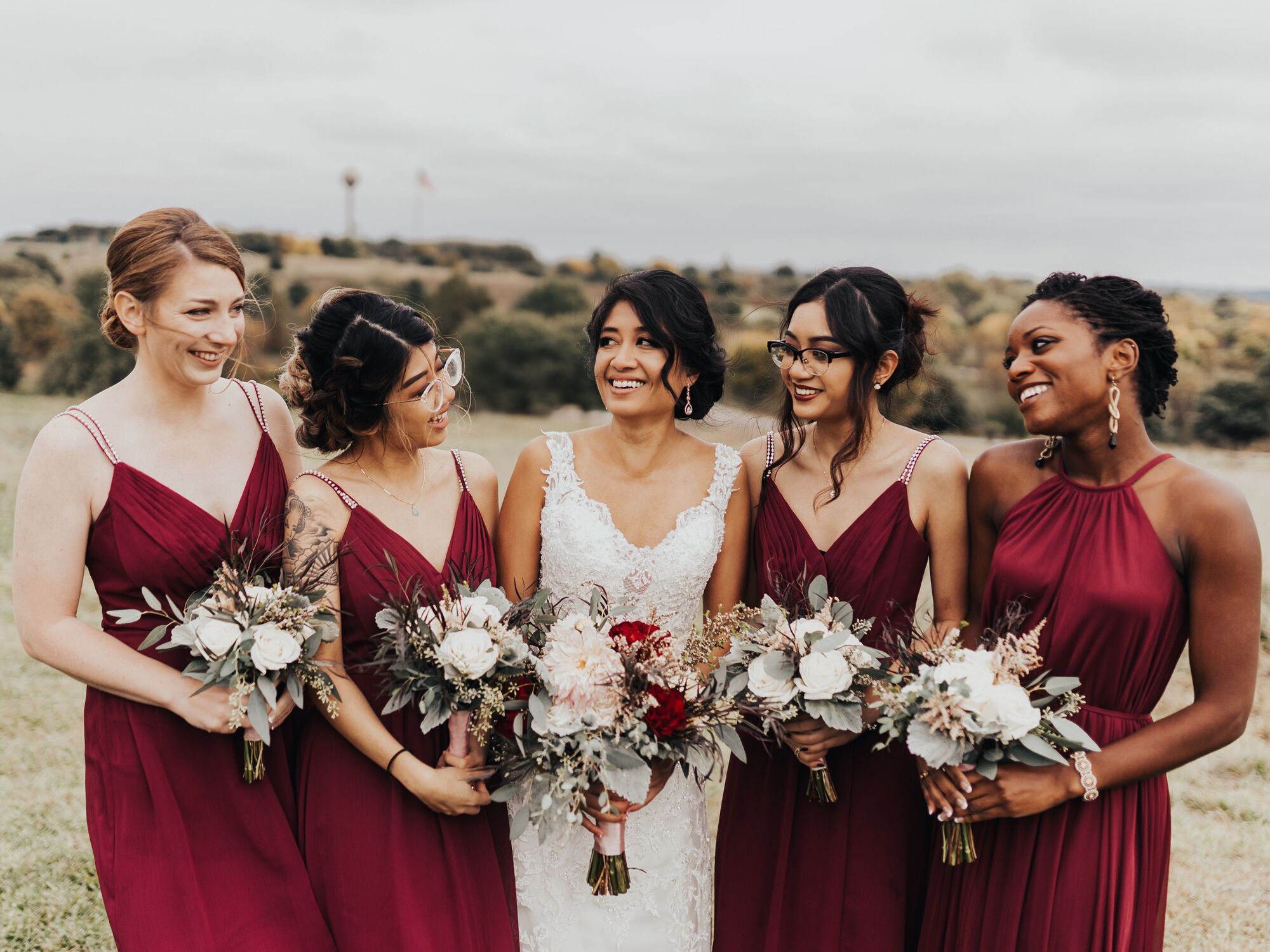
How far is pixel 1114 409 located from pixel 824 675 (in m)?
1.38

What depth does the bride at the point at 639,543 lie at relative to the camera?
438cm

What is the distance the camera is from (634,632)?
3.56 meters

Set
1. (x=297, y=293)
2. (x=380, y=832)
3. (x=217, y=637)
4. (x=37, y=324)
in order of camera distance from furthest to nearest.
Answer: (x=297, y=293), (x=37, y=324), (x=380, y=832), (x=217, y=637)

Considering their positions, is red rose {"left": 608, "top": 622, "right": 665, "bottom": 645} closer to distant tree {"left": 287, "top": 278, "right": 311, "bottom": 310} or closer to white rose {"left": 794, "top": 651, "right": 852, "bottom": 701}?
white rose {"left": 794, "top": 651, "right": 852, "bottom": 701}

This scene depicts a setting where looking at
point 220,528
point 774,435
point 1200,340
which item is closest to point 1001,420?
point 1200,340

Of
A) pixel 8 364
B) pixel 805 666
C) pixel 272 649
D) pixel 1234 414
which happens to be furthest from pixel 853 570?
pixel 8 364

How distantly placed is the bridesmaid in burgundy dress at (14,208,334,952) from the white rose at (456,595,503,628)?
2.34 ft

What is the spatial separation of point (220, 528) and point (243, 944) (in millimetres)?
1469

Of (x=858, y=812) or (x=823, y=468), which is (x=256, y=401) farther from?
(x=858, y=812)

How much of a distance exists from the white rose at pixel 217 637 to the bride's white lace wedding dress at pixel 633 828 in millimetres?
1487

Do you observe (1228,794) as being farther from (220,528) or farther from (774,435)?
(220,528)

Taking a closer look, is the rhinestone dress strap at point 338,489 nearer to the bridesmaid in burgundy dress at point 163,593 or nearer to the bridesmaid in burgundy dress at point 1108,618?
the bridesmaid in burgundy dress at point 163,593

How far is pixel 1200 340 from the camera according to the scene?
3394cm

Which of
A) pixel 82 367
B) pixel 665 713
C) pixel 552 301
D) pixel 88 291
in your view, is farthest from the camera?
pixel 552 301
